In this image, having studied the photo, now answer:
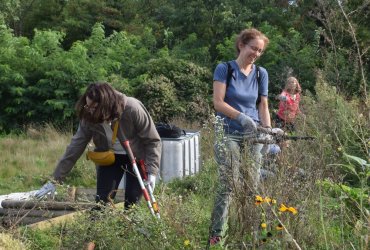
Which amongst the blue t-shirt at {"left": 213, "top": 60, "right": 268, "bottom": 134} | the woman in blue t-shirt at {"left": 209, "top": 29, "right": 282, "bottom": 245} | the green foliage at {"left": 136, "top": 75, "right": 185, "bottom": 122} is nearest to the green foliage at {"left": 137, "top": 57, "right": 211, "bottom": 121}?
the green foliage at {"left": 136, "top": 75, "right": 185, "bottom": 122}

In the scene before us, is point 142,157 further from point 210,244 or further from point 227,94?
point 210,244

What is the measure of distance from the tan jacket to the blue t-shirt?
60 centimetres

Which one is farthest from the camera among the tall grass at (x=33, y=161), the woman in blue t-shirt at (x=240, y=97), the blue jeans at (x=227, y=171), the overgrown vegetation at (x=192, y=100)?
the tall grass at (x=33, y=161)

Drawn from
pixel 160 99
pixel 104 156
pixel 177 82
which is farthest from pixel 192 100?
pixel 104 156

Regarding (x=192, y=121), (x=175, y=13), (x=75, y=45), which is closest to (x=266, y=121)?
(x=192, y=121)

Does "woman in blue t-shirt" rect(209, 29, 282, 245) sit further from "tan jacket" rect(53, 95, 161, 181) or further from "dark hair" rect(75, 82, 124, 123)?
"dark hair" rect(75, 82, 124, 123)

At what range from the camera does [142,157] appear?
5.68 m

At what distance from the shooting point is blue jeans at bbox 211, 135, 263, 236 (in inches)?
179

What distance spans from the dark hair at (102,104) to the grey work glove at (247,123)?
92 cm

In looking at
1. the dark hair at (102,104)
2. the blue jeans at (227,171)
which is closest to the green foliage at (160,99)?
the dark hair at (102,104)

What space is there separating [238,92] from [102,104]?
104 centimetres

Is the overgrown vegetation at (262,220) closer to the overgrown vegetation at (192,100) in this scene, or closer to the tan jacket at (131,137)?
the overgrown vegetation at (192,100)

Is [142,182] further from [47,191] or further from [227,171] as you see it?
[227,171]

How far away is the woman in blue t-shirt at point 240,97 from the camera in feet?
16.5
